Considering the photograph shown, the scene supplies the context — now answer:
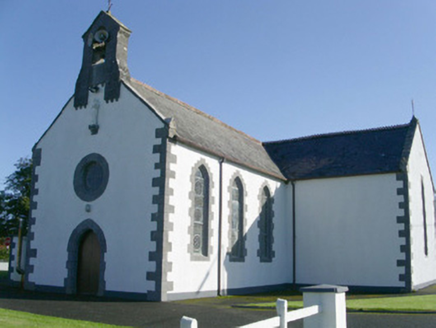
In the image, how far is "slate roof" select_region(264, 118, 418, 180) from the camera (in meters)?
23.0

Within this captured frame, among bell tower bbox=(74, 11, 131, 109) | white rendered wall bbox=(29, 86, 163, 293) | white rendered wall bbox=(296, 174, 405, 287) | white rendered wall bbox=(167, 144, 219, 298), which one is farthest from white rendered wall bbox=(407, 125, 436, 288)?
bell tower bbox=(74, 11, 131, 109)

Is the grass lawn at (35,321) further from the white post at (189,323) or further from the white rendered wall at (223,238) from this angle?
the white post at (189,323)

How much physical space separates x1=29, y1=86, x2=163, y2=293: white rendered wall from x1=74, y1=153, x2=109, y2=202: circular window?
0.73 ft

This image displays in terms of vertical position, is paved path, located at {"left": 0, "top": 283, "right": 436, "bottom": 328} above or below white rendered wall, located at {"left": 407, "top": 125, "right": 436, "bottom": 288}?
below

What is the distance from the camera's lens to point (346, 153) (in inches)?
984

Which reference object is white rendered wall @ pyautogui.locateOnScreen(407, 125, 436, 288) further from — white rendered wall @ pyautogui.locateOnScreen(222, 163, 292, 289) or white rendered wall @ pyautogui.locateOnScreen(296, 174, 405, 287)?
white rendered wall @ pyautogui.locateOnScreen(222, 163, 292, 289)

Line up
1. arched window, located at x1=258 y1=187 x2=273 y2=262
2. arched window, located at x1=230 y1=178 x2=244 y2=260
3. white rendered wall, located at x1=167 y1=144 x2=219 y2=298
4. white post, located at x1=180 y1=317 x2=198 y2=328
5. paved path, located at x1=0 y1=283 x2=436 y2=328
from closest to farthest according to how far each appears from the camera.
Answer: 1. white post, located at x1=180 y1=317 x2=198 y2=328
2. paved path, located at x1=0 y1=283 x2=436 y2=328
3. white rendered wall, located at x1=167 y1=144 x2=219 y2=298
4. arched window, located at x1=230 y1=178 x2=244 y2=260
5. arched window, located at x1=258 y1=187 x2=273 y2=262

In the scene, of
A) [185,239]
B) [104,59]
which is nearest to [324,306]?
[185,239]

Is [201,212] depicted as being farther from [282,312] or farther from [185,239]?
[282,312]

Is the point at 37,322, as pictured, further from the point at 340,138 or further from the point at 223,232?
the point at 340,138

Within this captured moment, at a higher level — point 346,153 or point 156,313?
point 346,153

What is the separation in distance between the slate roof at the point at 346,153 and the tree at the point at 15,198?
31159 millimetres

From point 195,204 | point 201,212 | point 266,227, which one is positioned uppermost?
point 195,204

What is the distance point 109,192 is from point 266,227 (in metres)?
8.13
